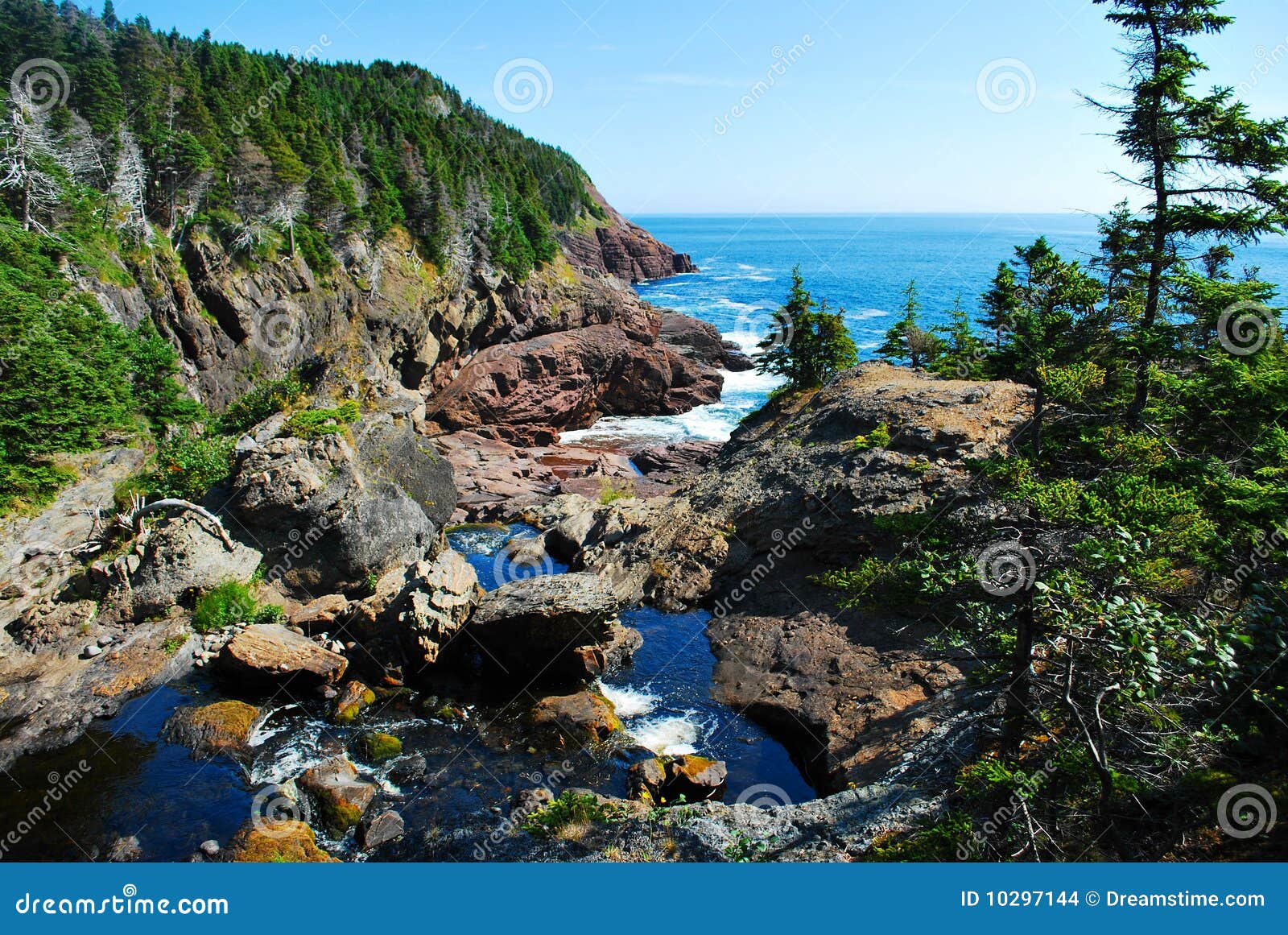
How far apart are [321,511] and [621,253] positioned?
421ft

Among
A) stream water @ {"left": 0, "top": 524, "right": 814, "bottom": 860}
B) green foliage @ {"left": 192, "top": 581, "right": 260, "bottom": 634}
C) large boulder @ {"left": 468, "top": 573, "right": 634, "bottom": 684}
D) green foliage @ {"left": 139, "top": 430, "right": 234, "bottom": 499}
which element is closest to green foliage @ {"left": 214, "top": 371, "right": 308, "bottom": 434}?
green foliage @ {"left": 139, "top": 430, "right": 234, "bottom": 499}

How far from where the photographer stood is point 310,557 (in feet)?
82.8

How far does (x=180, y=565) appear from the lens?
22578 millimetres

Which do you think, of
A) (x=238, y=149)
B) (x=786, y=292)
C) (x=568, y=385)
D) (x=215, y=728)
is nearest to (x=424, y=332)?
(x=568, y=385)

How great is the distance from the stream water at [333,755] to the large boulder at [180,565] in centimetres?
309

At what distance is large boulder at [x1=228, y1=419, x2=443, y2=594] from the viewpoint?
24344 mm

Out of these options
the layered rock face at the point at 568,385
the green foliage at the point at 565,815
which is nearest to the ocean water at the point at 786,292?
the layered rock face at the point at 568,385

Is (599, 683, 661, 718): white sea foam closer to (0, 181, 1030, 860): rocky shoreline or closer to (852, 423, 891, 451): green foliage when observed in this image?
(0, 181, 1030, 860): rocky shoreline

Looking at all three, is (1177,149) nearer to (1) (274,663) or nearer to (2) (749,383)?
(1) (274,663)

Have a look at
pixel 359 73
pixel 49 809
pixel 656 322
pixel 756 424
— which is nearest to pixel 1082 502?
pixel 49 809

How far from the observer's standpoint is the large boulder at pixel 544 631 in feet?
70.2

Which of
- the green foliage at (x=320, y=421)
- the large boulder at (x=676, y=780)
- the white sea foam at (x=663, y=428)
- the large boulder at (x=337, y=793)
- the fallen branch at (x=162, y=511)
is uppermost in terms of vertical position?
the green foliage at (x=320, y=421)

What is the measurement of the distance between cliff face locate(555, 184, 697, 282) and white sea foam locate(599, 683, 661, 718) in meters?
110

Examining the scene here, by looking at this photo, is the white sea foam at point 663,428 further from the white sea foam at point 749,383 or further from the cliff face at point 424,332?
the white sea foam at point 749,383
